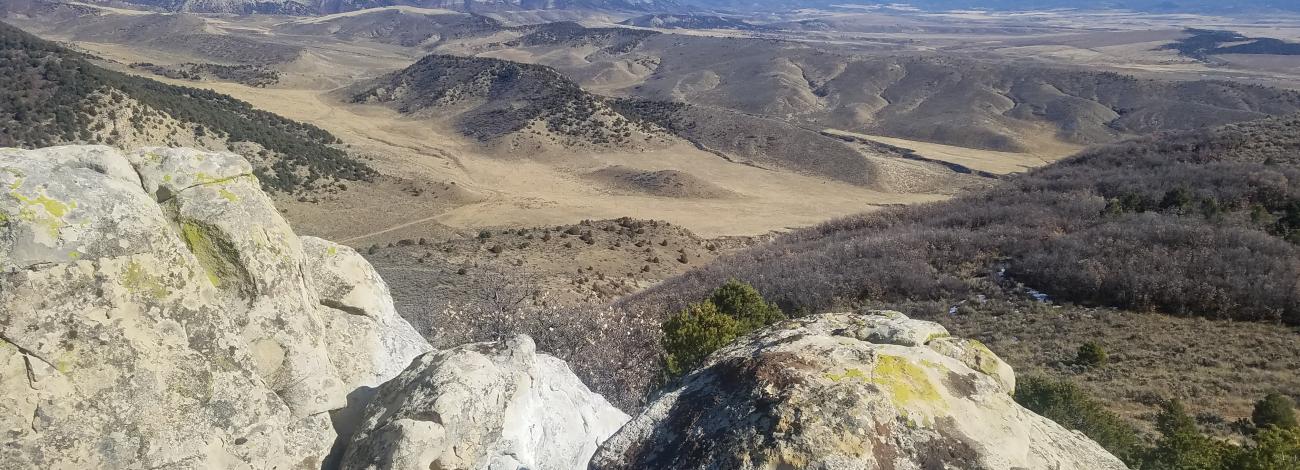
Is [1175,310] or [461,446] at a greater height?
[461,446]

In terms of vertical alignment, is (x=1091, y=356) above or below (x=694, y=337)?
below

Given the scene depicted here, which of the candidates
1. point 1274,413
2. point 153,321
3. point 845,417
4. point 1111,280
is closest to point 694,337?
point 845,417

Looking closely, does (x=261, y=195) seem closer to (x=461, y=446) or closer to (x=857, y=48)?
(x=461, y=446)

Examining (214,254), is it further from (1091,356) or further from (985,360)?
(1091,356)

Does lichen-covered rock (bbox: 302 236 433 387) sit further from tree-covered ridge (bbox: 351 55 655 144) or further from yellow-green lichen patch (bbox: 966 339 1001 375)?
tree-covered ridge (bbox: 351 55 655 144)

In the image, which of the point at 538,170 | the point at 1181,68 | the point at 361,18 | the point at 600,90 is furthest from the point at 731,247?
the point at 361,18
